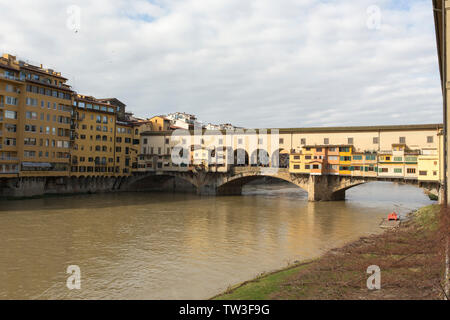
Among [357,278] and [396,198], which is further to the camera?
[396,198]

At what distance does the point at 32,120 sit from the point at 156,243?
3614 cm

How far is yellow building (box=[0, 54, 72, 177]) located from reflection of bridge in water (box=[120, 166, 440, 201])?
744 inches

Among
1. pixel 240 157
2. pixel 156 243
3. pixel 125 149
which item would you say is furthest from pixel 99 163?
pixel 156 243

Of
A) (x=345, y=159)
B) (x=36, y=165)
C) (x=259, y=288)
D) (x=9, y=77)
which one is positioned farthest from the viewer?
(x=36, y=165)

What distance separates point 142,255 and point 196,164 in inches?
1694

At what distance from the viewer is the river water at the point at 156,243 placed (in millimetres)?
17125

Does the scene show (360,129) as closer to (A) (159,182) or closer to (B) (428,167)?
(B) (428,167)

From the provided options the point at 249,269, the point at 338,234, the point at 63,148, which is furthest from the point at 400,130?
the point at 63,148

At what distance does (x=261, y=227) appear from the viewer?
33.2m

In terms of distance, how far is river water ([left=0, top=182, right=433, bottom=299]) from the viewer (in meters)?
17.1

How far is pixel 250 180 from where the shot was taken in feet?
216

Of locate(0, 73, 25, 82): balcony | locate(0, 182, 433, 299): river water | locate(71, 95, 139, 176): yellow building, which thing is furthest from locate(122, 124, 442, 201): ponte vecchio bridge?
locate(0, 73, 25, 82): balcony
